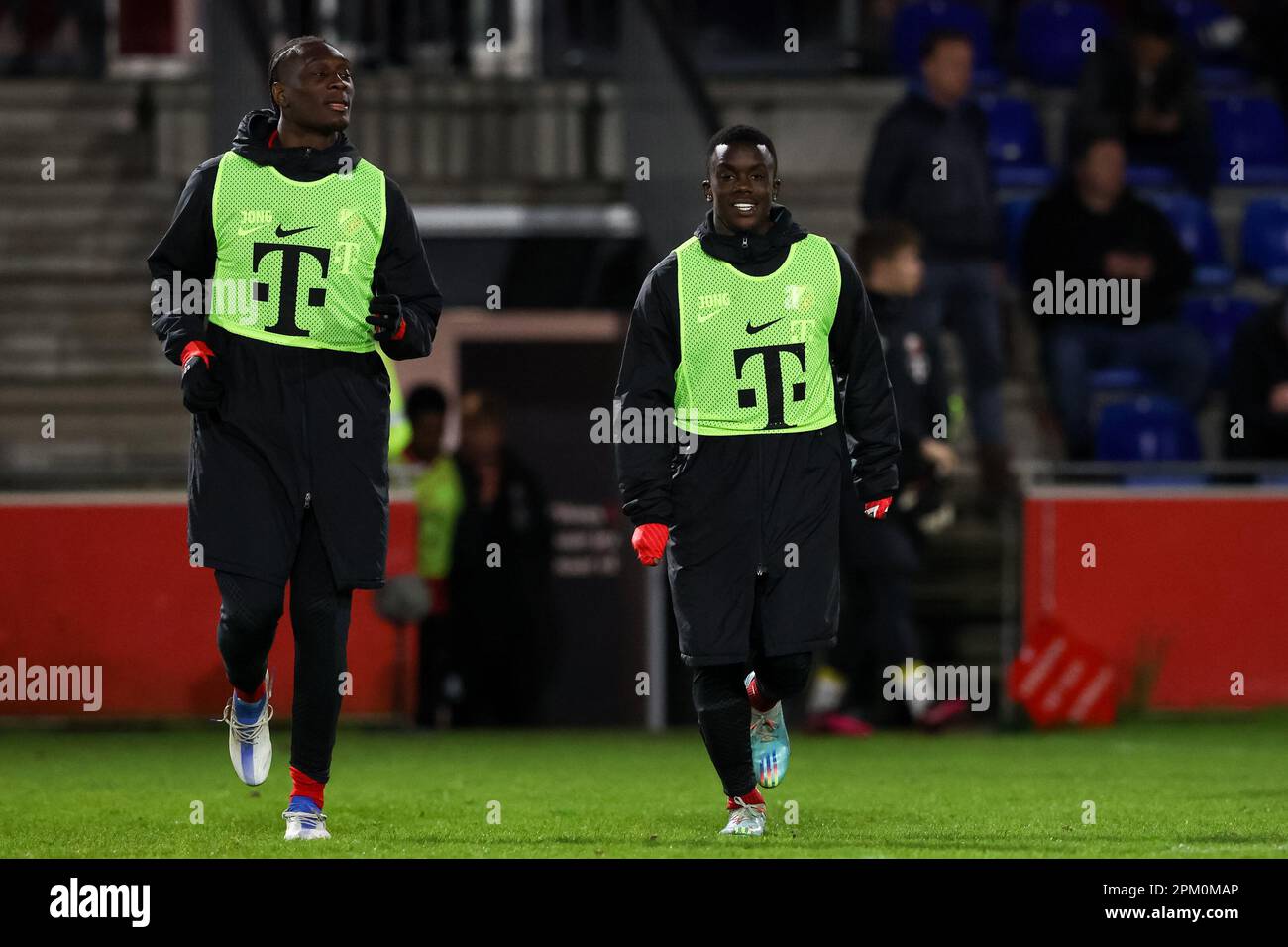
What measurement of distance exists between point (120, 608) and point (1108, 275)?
5.32 m

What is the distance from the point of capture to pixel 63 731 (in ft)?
37.8

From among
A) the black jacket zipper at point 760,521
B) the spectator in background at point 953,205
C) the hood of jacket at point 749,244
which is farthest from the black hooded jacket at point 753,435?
the spectator in background at point 953,205

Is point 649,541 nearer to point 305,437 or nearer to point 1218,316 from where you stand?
point 305,437

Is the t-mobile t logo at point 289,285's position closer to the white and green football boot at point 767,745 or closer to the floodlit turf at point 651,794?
the floodlit turf at point 651,794

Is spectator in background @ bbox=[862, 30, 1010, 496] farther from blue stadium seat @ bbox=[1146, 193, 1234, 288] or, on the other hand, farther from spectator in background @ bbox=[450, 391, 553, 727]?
spectator in background @ bbox=[450, 391, 553, 727]

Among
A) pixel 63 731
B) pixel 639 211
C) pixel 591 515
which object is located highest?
pixel 639 211

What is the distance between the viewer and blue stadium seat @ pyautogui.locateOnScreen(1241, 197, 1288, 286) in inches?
564

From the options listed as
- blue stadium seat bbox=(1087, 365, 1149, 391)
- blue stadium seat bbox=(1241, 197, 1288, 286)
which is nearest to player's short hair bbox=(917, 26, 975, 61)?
blue stadium seat bbox=(1087, 365, 1149, 391)

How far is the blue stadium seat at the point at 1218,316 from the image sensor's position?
13.7m

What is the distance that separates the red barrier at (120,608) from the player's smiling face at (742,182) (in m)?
5.02

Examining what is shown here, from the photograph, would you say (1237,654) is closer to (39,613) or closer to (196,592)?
(196,592)

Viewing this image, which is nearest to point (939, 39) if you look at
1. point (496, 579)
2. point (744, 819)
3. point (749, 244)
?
point (496, 579)
